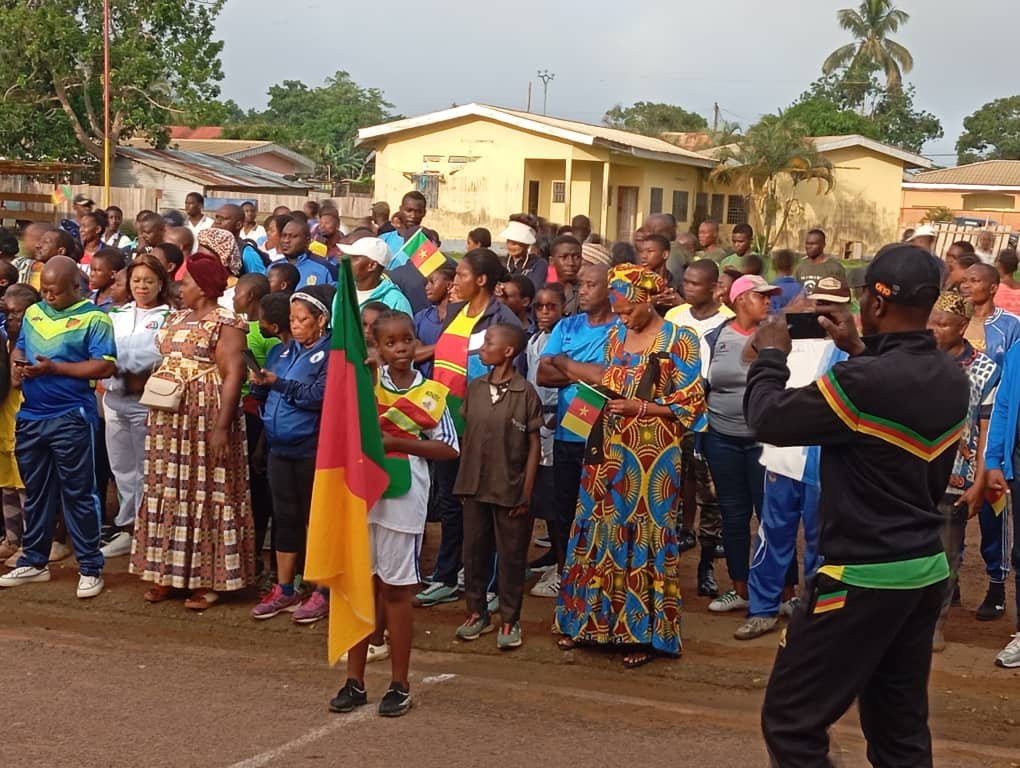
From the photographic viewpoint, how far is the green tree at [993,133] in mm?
73438

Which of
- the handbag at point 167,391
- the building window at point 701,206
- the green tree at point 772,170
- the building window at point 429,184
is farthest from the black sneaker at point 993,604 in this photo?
the building window at point 701,206

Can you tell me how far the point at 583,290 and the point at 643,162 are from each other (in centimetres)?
2751

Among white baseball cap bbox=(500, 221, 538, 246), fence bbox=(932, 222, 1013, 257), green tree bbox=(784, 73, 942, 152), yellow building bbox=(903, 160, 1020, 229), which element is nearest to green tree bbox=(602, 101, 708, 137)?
green tree bbox=(784, 73, 942, 152)

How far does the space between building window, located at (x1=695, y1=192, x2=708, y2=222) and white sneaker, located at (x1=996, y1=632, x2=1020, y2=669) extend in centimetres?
3227

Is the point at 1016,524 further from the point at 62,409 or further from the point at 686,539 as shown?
the point at 62,409

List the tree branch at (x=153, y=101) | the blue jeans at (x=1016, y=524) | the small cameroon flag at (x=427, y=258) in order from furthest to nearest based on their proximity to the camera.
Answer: the tree branch at (x=153, y=101) → the small cameroon flag at (x=427, y=258) → the blue jeans at (x=1016, y=524)

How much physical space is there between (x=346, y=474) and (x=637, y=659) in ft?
6.72

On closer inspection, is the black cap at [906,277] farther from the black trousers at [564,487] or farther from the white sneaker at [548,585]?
the white sneaker at [548,585]

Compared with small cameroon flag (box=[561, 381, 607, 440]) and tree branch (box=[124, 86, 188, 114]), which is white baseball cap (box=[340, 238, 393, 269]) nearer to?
small cameroon flag (box=[561, 381, 607, 440])

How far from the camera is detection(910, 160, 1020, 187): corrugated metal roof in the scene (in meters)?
45.3

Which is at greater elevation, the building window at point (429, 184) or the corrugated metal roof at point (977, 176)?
the corrugated metal roof at point (977, 176)

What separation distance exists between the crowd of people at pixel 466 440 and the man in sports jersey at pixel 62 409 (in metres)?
0.01

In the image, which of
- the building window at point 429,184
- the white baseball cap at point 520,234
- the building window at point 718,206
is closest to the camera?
the white baseball cap at point 520,234

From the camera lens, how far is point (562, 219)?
33.2m
